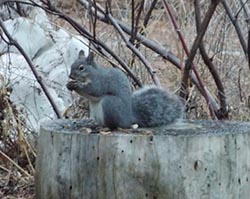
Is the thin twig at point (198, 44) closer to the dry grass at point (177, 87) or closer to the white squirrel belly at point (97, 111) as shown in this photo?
the dry grass at point (177, 87)

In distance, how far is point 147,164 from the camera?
2.98 meters

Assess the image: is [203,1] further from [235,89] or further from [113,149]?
[113,149]

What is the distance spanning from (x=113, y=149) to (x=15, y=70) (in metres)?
2.61

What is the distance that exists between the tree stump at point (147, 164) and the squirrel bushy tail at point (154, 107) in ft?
0.21

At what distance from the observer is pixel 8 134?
4.86 m

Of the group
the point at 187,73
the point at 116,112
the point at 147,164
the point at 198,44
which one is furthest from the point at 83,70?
the point at 187,73

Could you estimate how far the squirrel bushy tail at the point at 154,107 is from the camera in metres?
3.20

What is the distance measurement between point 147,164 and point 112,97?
0.97 feet

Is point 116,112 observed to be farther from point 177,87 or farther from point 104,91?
point 177,87

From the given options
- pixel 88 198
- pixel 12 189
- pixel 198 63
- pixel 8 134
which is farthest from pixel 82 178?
pixel 198 63

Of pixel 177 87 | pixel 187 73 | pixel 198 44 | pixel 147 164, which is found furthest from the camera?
pixel 177 87

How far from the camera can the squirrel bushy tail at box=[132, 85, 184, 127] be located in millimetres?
3199

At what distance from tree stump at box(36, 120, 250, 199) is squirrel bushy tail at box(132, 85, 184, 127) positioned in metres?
0.07

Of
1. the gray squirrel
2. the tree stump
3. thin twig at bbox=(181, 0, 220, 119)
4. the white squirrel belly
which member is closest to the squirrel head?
the gray squirrel
